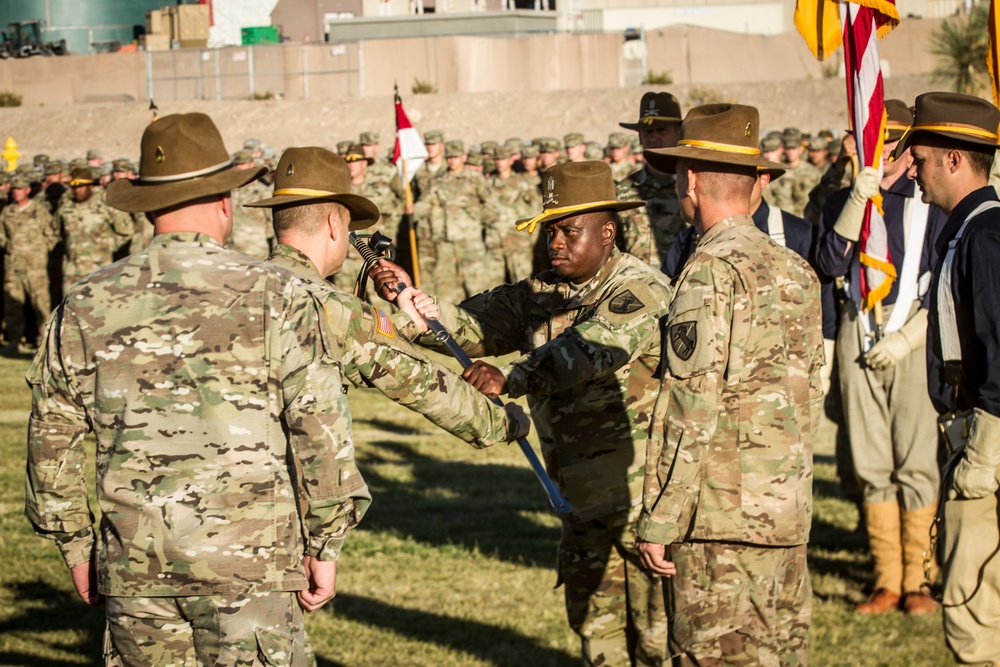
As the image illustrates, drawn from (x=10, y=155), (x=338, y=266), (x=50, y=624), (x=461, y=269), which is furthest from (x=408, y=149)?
(x=10, y=155)

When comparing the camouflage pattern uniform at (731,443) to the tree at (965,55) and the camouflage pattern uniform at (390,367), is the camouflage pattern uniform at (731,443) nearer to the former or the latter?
the camouflage pattern uniform at (390,367)

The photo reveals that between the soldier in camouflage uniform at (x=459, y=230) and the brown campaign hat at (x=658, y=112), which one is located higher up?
the brown campaign hat at (x=658, y=112)

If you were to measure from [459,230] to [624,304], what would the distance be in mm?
14814

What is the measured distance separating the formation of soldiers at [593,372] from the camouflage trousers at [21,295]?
15453mm

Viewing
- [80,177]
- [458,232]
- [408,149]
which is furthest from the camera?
[458,232]

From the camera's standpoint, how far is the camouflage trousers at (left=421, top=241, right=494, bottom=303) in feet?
66.4

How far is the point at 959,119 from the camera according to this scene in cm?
500

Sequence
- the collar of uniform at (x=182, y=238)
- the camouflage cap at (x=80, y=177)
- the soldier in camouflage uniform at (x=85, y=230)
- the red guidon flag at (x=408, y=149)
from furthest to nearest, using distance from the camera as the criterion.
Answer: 1. the camouflage cap at (x=80, y=177)
2. the soldier in camouflage uniform at (x=85, y=230)
3. the red guidon flag at (x=408, y=149)
4. the collar of uniform at (x=182, y=238)

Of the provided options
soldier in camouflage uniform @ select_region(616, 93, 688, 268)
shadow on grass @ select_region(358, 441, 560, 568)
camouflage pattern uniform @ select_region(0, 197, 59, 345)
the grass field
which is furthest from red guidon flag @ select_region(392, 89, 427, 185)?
camouflage pattern uniform @ select_region(0, 197, 59, 345)

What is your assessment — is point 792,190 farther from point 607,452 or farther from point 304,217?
point 304,217

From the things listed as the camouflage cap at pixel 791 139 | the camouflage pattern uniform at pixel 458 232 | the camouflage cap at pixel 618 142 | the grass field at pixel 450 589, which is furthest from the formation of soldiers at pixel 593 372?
the camouflage pattern uniform at pixel 458 232

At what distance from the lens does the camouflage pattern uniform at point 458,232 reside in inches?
785

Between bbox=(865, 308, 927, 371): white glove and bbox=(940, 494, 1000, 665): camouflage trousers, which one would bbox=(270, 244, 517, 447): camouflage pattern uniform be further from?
bbox=(865, 308, 927, 371): white glove

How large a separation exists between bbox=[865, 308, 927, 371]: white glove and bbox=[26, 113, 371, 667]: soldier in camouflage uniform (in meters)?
3.99
